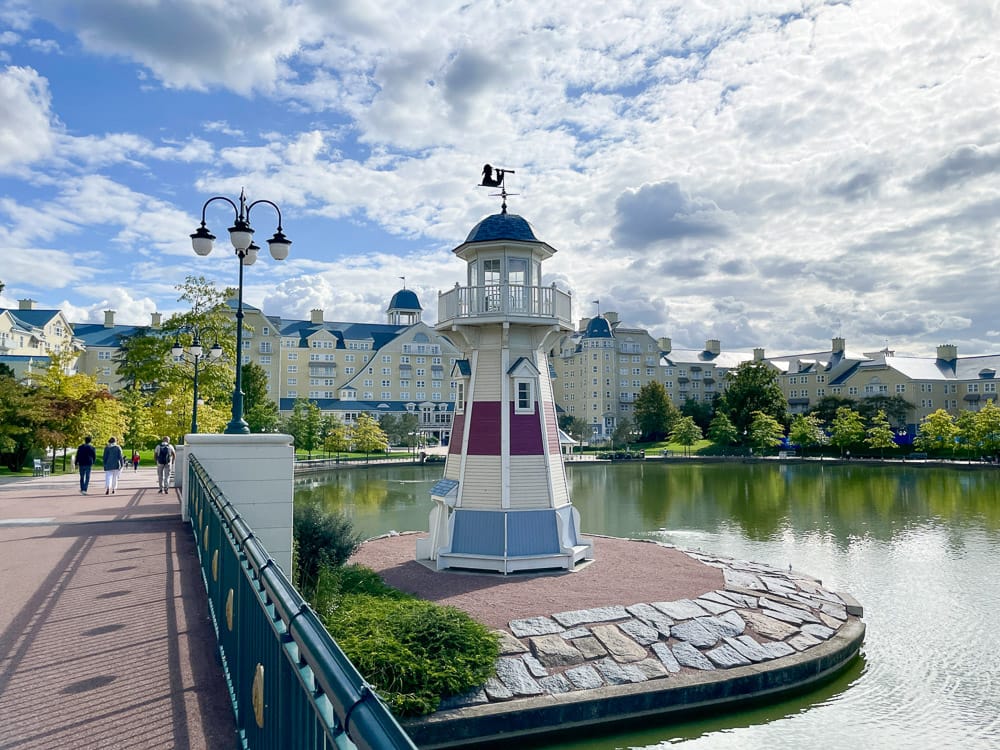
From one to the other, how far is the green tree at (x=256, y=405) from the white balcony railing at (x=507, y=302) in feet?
149

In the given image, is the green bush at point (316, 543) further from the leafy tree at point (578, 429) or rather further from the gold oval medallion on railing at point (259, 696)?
the leafy tree at point (578, 429)

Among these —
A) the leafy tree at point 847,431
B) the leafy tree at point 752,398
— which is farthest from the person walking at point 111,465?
the leafy tree at point 752,398

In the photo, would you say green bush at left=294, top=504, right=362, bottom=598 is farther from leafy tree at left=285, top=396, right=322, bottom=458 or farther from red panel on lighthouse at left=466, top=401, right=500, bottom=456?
leafy tree at left=285, top=396, right=322, bottom=458

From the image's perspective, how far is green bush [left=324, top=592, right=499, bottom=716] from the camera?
10.1 metres

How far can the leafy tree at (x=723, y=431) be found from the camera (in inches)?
3187

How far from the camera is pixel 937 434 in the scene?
68438 mm

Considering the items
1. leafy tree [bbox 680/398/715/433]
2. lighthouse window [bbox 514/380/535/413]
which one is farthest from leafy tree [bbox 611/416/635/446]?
lighthouse window [bbox 514/380/535/413]

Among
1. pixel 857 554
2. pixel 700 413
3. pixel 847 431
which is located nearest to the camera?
pixel 857 554

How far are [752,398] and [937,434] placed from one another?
20457mm

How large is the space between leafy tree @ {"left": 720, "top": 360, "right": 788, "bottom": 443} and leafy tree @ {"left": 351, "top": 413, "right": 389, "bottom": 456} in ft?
141

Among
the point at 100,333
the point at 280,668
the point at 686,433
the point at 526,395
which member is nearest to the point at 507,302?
the point at 526,395

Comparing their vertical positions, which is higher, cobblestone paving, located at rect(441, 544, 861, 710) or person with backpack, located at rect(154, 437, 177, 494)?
person with backpack, located at rect(154, 437, 177, 494)

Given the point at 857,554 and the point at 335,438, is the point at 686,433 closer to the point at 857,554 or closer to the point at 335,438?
the point at 335,438

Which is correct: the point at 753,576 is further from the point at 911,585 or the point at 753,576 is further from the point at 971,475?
the point at 971,475
